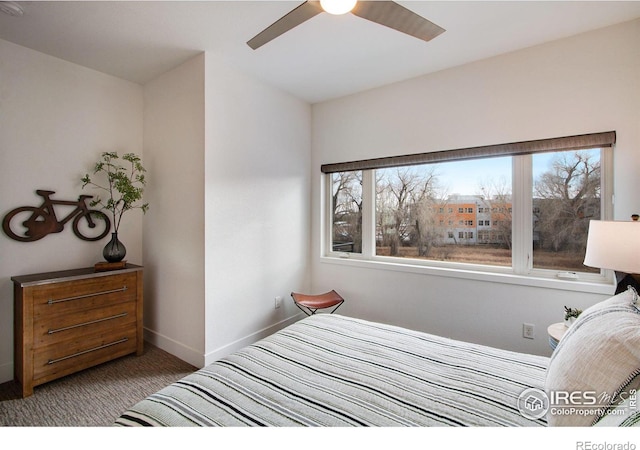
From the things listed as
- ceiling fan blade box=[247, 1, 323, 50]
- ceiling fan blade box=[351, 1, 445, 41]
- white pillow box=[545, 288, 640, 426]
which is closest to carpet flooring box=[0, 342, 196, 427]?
white pillow box=[545, 288, 640, 426]

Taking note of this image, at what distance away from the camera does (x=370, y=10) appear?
4.44ft

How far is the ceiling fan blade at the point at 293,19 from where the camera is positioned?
4.34 feet

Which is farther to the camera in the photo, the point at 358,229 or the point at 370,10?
the point at 358,229

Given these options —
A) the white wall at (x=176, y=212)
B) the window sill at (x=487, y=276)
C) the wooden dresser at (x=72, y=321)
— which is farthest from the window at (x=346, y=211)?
the wooden dresser at (x=72, y=321)

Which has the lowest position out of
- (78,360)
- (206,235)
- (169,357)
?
(169,357)

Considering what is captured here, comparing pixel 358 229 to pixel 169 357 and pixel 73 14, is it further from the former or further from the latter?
pixel 73 14

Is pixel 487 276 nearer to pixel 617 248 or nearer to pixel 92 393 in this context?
pixel 617 248

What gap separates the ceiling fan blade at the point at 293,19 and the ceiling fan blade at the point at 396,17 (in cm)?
19

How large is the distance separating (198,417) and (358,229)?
2.61 meters

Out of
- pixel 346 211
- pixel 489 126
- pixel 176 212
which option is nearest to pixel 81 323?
pixel 176 212

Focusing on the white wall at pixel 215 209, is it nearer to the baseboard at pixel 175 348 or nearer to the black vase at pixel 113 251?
the baseboard at pixel 175 348

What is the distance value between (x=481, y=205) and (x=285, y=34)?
218cm

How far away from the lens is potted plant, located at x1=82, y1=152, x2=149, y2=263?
2537mm
